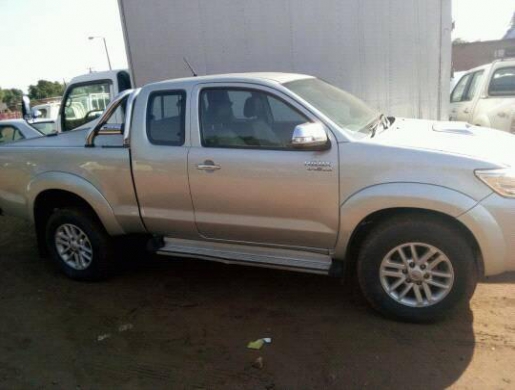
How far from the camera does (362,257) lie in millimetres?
3285

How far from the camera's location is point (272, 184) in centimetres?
342

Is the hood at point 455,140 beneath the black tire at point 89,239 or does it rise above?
above

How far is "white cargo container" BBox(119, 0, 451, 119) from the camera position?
548 cm

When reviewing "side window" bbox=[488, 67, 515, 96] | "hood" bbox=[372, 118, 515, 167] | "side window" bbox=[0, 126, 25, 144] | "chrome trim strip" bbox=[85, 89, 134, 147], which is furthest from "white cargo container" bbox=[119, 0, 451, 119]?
"side window" bbox=[0, 126, 25, 144]

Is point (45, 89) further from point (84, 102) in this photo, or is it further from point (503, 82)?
point (503, 82)

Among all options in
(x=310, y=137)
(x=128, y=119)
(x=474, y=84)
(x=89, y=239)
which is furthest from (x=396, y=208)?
(x=474, y=84)

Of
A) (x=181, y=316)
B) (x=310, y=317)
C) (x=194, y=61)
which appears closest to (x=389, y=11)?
(x=194, y=61)

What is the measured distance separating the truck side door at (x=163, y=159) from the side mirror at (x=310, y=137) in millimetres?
1030

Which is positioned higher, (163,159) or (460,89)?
(163,159)

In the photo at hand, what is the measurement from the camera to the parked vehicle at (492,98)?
6.27 m

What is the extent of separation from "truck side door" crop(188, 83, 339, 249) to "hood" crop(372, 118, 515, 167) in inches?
21.3

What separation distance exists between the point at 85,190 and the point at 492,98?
19.1 feet

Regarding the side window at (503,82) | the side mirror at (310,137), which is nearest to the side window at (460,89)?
the side window at (503,82)

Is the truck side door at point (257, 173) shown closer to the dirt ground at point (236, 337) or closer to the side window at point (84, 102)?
the dirt ground at point (236, 337)
